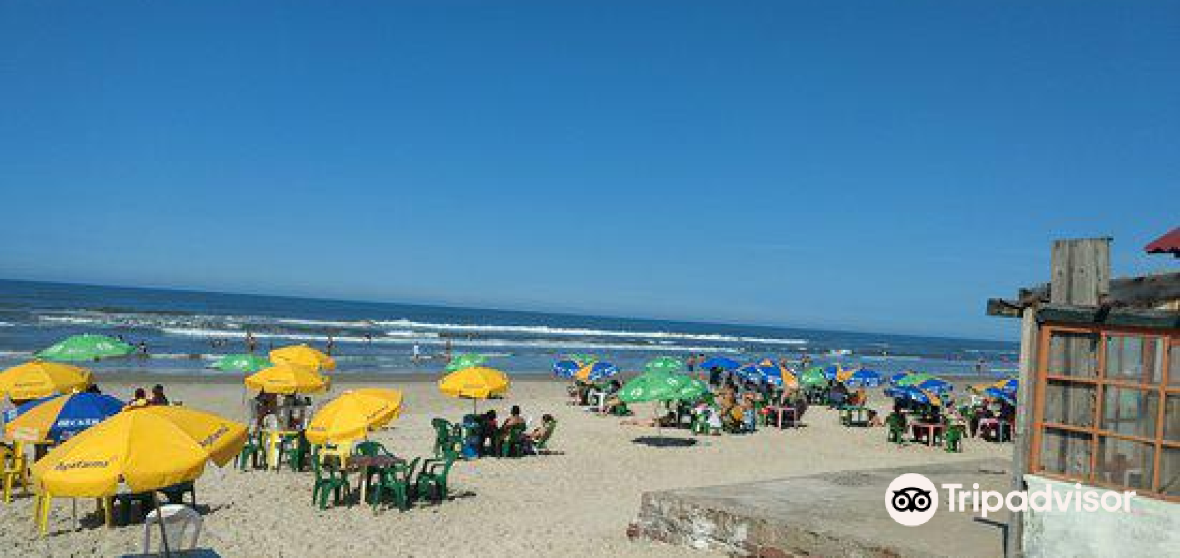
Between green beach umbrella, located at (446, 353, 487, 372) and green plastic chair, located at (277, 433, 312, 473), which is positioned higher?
green beach umbrella, located at (446, 353, 487, 372)

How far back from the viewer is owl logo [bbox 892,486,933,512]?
845 centimetres

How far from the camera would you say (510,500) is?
10.8m

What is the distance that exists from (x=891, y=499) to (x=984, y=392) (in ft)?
55.0

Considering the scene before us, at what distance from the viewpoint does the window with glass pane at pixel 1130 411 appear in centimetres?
556

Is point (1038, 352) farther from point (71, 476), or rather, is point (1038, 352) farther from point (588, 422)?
Answer: point (588, 422)

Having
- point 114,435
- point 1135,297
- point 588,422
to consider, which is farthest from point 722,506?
point 588,422

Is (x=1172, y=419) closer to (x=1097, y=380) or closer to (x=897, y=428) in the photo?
(x=1097, y=380)

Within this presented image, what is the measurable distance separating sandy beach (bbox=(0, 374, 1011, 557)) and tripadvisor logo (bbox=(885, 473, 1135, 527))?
7.20 ft

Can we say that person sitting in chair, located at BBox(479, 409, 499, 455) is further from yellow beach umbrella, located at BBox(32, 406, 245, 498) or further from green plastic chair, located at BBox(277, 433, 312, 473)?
yellow beach umbrella, located at BBox(32, 406, 245, 498)

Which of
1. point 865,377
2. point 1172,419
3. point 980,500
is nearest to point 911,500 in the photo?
point 980,500

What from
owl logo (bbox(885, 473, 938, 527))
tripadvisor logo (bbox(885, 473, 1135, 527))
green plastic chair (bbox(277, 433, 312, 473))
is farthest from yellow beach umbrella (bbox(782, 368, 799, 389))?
green plastic chair (bbox(277, 433, 312, 473))

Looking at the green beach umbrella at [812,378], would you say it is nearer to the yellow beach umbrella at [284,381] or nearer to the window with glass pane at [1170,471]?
the yellow beach umbrella at [284,381]

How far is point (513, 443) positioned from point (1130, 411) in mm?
9890

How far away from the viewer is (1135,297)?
18.8 feet
